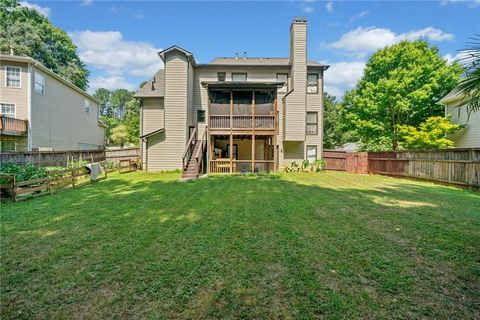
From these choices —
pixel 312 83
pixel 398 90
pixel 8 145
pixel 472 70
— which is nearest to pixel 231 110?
pixel 312 83

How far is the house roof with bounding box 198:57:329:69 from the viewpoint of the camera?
61.5 feet

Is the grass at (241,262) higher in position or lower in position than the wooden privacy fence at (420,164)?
lower

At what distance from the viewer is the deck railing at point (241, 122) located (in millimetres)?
16391

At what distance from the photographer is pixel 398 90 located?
21.5 m

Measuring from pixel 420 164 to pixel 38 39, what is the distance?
141ft

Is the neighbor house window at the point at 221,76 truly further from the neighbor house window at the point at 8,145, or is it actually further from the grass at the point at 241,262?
the neighbor house window at the point at 8,145

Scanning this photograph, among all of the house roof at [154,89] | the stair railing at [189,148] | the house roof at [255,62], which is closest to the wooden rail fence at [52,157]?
the house roof at [154,89]

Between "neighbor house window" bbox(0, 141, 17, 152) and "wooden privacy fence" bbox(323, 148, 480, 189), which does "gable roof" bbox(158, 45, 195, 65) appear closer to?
"neighbor house window" bbox(0, 141, 17, 152)

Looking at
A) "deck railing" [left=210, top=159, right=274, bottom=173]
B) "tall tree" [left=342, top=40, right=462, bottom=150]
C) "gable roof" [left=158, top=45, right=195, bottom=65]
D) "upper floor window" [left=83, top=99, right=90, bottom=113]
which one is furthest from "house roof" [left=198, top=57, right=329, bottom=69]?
"upper floor window" [left=83, top=99, right=90, bottom=113]

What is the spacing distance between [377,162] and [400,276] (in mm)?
16364

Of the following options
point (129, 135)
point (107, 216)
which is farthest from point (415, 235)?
point (129, 135)

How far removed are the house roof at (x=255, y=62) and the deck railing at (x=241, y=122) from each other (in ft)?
16.8

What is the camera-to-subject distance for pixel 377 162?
1744 centimetres

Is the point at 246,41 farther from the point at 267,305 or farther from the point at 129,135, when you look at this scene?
the point at 129,135
